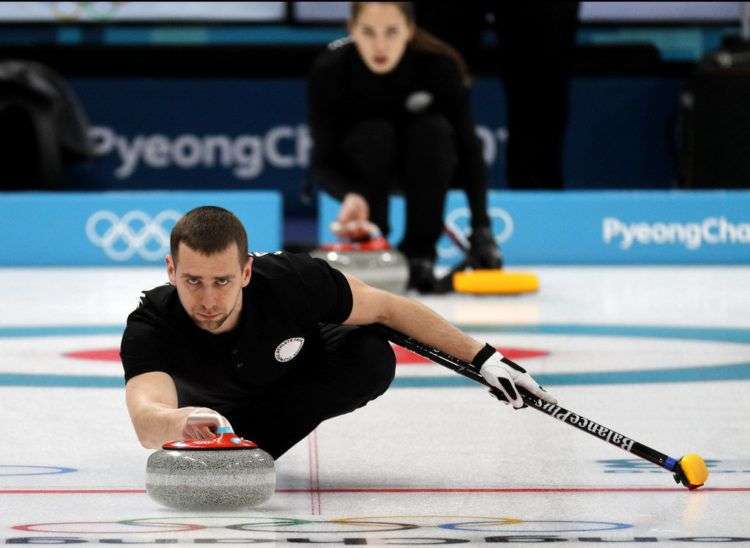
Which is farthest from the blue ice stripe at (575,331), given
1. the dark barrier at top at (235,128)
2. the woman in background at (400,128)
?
the dark barrier at top at (235,128)

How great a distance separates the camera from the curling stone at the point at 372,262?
297 inches

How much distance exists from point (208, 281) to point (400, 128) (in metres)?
4.78

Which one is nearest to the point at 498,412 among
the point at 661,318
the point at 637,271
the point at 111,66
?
the point at 661,318

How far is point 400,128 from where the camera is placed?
26.3ft

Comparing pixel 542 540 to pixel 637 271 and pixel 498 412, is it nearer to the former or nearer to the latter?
pixel 498 412

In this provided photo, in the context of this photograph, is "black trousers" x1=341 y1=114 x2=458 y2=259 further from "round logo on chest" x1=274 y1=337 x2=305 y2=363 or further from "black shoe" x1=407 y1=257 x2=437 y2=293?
"round logo on chest" x1=274 y1=337 x2=305 y2=363

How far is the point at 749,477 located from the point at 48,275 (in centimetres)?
601

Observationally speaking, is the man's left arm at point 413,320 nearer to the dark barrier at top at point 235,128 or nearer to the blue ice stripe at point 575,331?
the blue ice stripe at point 575,331

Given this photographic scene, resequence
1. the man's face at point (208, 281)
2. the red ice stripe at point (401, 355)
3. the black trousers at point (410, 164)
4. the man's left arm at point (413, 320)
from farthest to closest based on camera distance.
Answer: the black trousers at point (410, 164) → the red ice stripe at point (401, 355) → the man's left arm at point (413, 320) → the man's face at point (208, 281)

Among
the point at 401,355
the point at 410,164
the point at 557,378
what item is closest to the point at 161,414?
the point at 557,378

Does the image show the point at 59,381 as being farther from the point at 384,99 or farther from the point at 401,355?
the point at 384,99

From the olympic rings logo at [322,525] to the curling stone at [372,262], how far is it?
4.29 m

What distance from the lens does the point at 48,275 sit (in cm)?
906

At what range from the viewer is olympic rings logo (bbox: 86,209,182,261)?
9602mm
